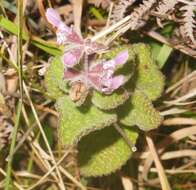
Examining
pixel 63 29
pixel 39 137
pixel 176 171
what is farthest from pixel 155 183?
pixel 63 29

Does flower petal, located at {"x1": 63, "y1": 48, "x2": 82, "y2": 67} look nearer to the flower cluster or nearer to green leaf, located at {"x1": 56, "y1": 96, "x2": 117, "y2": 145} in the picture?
the flower cluster

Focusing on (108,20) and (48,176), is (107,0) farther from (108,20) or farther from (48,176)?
(48,176)

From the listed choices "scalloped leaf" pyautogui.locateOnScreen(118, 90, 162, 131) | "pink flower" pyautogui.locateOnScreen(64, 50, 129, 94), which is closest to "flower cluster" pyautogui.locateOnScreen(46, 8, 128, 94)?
"pink flower" pyautogui.locateOnScreen(64, 50, 129, 94)

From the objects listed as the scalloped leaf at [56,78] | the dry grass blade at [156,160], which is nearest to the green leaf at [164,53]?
the dry grass blade at [156,160]

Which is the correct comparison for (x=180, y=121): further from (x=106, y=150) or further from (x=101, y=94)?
(x=101, y=94)

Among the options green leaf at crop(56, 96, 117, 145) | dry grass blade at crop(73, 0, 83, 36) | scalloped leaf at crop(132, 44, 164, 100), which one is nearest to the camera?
green leaf at crop(56, 96, 117, 145)
